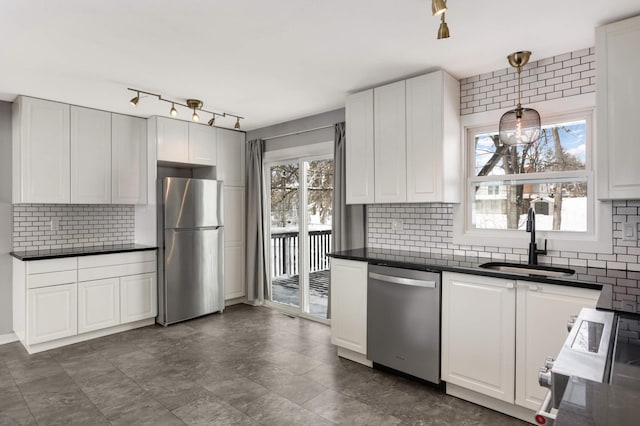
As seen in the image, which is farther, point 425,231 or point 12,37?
point 425,231

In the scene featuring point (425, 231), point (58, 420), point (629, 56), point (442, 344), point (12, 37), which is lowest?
point (58, 420)

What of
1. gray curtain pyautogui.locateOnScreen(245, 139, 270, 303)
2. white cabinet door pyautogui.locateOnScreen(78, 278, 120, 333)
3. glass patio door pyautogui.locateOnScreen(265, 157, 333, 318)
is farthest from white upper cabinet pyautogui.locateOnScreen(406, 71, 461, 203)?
white cabinet door pyautogui.locateOnScreen(78, 278, 120, 333)

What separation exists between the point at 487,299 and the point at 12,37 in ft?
11.6

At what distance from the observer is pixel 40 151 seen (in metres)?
3.80

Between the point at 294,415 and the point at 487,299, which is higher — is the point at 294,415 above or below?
below

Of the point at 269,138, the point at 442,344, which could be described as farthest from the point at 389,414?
the point at 269,138

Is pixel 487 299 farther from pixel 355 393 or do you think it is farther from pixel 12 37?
pixel 12 37

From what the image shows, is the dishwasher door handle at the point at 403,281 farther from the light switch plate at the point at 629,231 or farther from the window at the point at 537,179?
the light switch plate at the point at 629,231

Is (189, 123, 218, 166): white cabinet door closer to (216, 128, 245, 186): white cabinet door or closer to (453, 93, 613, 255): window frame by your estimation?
(216, 128, 245, 186): white cabinet door

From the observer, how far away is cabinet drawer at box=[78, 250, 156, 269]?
3.96 metres

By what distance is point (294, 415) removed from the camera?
8.26 feet

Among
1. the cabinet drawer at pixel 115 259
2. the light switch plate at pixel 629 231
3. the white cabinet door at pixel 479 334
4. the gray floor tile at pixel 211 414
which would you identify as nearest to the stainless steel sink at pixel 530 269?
the white cabinet door at pixel 479 334

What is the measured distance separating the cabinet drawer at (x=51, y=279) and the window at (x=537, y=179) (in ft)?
12.8

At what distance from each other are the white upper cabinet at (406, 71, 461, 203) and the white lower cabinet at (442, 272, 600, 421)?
76 centimetres
